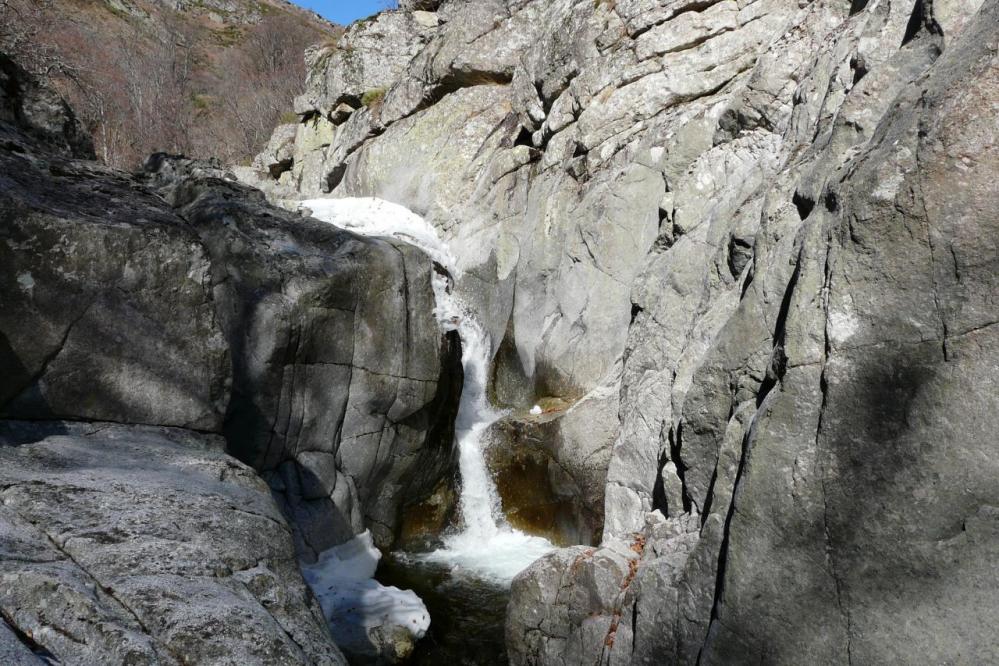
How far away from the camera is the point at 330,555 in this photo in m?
8.98

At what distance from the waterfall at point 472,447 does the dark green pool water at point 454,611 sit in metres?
0.32

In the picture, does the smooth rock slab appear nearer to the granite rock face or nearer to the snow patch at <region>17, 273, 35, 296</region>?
the snow patch at <region>17, 273, 35, 296</region>

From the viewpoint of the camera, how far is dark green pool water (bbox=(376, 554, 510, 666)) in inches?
295

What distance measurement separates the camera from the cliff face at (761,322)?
4.07 meters

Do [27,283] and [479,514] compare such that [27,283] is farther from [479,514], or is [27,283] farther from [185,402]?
[479,514]

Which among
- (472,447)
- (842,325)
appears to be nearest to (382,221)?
(472,447)

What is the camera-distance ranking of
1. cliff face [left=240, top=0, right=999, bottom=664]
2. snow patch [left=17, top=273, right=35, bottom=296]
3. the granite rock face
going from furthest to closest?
the granite rock face < snow patch [left=17, top=273, right=35, bottom=296] < cliff face [left=240, top=0, right=999, bottom=664]

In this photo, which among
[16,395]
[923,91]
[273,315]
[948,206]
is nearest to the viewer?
[948,206]

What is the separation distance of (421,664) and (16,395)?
14.3ft

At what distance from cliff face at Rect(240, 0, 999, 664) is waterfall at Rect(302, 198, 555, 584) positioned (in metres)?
0.38

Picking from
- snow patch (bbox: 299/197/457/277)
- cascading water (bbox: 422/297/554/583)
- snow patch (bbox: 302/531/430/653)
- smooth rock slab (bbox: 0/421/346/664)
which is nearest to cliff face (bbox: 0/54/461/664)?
smooth rock slab (bbox: 0/421/346/664)

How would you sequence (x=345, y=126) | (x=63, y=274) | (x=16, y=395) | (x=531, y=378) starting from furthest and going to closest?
1. (x=345, y=126)
2. (x=531, y=378)
3. (x=63, y=274)
4. (x=16, y=395)

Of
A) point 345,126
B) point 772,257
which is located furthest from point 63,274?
point 345,126

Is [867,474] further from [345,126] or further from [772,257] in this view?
[345,126]
